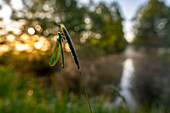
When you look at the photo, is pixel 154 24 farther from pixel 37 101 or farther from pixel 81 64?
pixel 37 101

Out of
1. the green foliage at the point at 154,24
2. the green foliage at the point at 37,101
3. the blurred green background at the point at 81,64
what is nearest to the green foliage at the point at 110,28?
the blurred green background at the point at 81,64

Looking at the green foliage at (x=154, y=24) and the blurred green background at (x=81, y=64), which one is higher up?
the green foliage at (x=154, y=24)

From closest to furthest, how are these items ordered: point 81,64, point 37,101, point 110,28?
1. point 37,101
2. point 81,64
3. point 110,28

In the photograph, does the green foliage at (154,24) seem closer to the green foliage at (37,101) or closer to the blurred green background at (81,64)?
the blurred green background at (81,64)

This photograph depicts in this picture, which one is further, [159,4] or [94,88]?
[159,4]

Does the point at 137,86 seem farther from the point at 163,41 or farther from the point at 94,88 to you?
the point at 163,41

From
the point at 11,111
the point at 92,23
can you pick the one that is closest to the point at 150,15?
the point at 92,23

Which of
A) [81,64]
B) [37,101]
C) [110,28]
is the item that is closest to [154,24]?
[110,28]
